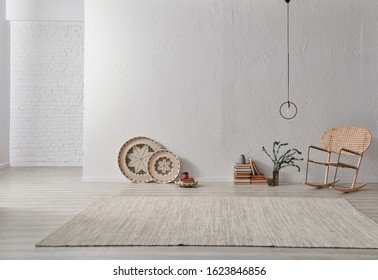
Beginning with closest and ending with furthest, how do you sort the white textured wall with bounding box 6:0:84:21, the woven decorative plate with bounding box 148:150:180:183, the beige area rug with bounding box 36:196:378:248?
the beige area rug with bounding box 36:196:378:248
the woven decorative plate with bounding box 148:150:180:183
the white textured wall with bounding box 6:0:84:21

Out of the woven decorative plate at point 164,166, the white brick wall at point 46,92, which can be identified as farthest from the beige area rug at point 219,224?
the white brick wall at point 46,92

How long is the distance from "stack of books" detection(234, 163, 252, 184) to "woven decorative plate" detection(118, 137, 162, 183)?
1.14 m

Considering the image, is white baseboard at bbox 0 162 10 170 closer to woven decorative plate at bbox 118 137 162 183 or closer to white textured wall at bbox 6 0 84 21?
white textured wall at bbox 6 0 84 21

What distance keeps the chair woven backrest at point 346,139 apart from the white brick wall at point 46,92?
4.69 metres

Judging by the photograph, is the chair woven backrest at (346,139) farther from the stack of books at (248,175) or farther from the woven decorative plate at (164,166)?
the woven decorative plate at (164,166)

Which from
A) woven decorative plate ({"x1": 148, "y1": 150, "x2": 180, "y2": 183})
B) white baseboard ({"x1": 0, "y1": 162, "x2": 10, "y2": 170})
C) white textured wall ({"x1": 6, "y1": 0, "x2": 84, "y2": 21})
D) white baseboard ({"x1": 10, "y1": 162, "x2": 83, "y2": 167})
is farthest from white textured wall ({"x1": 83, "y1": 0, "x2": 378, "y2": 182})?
white baseboard ({"x1": 0, "y1": 162, "x2": 10, "y2": 170})

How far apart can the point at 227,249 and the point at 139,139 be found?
378 cm

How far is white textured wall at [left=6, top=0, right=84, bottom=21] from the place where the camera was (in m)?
8.64

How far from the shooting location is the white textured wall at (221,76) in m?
6.78

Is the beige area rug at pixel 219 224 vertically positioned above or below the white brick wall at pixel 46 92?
below

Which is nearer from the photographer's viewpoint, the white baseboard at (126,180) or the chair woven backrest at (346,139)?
the chair woven backrest at (346,139)

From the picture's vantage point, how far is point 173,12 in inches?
269

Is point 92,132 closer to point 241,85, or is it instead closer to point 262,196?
point 241,85

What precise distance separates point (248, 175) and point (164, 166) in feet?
3.87
